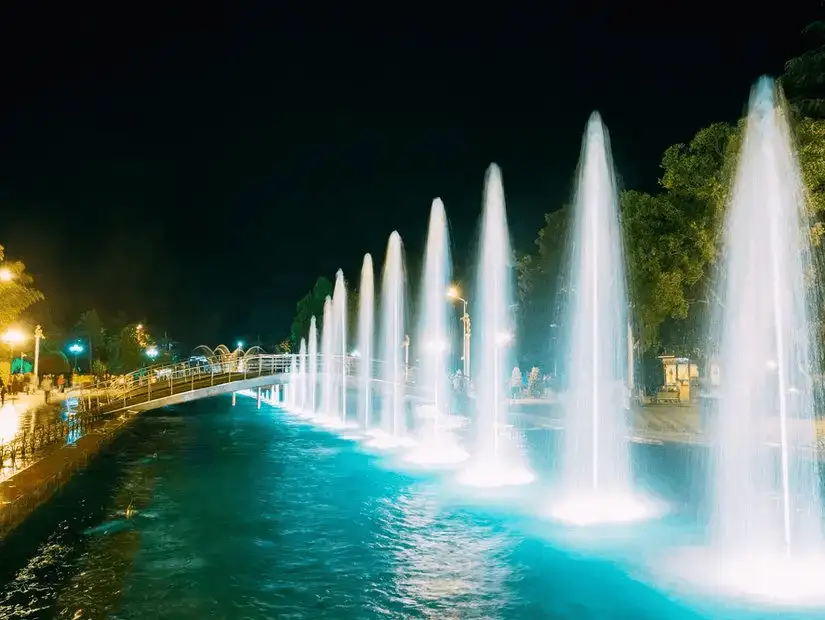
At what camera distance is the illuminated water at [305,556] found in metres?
8.05

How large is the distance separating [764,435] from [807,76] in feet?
36.7

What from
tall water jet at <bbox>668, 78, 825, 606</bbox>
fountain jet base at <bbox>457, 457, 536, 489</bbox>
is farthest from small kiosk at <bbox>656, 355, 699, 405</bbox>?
fountain jet base at <bbox>457, 457, 536, 489</bbox>

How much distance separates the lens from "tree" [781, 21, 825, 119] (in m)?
21.5

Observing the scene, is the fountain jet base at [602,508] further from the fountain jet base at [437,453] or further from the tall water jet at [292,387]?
the tall water jet at [292,387]

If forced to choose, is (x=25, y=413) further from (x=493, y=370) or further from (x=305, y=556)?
(x=305, y=556)

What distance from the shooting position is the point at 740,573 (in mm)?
8820

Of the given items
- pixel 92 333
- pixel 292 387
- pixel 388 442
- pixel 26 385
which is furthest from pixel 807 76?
pixel 92 333

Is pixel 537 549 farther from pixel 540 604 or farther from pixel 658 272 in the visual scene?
pixel 658 272

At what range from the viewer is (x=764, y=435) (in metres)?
22.1

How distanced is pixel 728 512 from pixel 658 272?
1519 cm

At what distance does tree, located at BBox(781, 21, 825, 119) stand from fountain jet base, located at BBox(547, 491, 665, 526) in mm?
14619

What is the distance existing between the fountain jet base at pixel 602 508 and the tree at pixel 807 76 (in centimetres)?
1462

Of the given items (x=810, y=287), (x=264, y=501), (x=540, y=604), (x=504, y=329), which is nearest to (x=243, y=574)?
(x=540, y=604)

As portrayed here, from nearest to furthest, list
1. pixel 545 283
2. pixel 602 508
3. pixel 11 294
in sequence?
1. pixel 602 508
2. pixel 11 294
3. pixel 545 283
